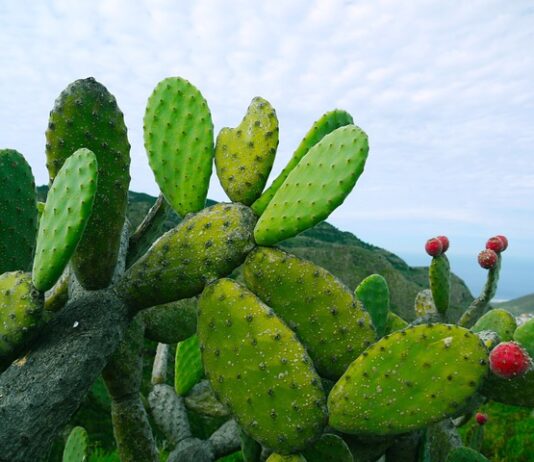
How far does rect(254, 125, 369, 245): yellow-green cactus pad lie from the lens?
4.18ft

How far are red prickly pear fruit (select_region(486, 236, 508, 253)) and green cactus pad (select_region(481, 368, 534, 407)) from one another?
763 mm

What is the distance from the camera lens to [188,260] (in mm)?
1318

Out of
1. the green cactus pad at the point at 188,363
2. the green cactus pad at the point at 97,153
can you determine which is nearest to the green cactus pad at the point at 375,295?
the green cactus pad at the point at 188,363

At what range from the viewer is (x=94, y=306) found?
1.30 meters

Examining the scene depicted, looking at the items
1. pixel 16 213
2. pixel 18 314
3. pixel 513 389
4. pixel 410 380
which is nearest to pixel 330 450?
pixel 410 380

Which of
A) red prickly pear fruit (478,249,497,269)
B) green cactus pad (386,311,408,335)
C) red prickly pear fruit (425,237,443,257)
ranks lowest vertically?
green cactus pad (386,311,408,335)

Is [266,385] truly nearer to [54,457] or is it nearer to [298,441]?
[298,441]

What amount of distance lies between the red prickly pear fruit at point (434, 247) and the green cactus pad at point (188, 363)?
92 cm

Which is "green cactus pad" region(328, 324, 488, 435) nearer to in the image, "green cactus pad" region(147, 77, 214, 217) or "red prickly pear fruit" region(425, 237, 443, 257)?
"green cactus pad" region(147, 77, 214, 217)

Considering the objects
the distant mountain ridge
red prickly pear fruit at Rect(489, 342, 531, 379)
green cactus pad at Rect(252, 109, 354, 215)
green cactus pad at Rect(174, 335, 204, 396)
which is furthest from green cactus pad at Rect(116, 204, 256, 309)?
the distant mountain ridge

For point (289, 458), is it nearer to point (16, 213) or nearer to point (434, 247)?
point (16, 213)

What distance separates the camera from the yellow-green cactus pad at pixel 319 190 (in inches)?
50.2

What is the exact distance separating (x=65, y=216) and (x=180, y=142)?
0.48 meters

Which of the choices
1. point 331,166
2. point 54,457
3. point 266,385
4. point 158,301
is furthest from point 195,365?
point 54,457
